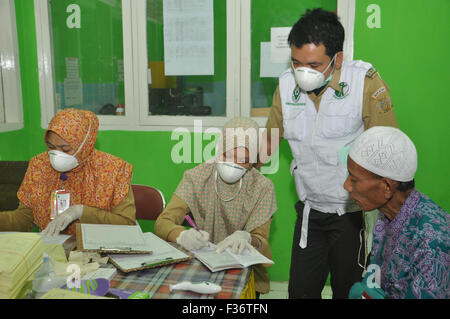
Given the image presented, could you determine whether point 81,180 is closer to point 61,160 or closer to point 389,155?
point 61,160

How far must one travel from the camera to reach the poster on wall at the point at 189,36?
2.79 metres

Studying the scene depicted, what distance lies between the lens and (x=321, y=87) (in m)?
1.82

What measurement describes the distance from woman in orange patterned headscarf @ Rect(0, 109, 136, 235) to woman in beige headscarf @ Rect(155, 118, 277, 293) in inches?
10.6

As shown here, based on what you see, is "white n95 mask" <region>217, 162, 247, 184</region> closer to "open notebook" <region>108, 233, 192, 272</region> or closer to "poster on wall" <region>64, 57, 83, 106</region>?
"open notebook" <region>108, 233, 192, 272</region>

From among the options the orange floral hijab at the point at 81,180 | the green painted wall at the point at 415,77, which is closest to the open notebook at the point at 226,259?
the orange floral hijab at the point at 81,180

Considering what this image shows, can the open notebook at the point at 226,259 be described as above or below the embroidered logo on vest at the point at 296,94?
below

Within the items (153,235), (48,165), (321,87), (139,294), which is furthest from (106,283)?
(321,87)

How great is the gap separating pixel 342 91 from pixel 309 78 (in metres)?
0.17

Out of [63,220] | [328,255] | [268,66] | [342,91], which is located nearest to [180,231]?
[63,220]

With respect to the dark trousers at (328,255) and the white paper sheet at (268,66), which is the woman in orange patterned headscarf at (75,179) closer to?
the dark trousers at (328,255)

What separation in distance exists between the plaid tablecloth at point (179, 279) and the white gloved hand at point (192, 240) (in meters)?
0.12

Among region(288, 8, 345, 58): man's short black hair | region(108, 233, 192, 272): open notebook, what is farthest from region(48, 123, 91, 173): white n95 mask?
region(288, 8, 345, 58): man's short black hair

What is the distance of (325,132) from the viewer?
5.88 feet

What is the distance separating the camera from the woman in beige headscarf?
1.76 m
